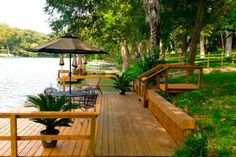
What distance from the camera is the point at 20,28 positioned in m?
162

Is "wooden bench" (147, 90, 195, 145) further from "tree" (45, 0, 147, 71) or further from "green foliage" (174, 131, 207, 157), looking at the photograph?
"tree" (45, 0, 147, 71)

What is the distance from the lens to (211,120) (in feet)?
25.4

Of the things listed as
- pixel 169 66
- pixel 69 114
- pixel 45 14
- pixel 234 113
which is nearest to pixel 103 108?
pixel 169 66

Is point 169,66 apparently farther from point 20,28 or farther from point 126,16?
point 20,28

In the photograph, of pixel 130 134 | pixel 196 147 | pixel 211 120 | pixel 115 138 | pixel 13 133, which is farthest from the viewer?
pixel 211 120

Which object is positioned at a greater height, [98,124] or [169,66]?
[169,66]

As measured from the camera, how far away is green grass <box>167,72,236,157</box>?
208 inches

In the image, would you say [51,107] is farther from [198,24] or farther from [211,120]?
[198,24]

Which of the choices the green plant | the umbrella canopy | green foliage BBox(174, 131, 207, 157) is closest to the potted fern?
the umbrella canopy

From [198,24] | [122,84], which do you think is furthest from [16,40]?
[122,84]

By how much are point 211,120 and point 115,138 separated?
7.58ft

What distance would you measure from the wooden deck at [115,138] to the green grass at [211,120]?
28.8 inches

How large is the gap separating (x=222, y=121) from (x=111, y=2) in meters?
24.0

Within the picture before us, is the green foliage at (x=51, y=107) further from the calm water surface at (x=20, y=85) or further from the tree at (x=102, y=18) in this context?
the tree at (x=102, y=18)
